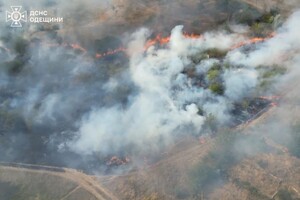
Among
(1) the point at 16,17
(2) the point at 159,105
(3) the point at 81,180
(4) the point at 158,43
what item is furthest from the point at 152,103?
(1) the point at 16,17

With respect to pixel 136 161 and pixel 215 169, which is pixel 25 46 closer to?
pixel 136 161

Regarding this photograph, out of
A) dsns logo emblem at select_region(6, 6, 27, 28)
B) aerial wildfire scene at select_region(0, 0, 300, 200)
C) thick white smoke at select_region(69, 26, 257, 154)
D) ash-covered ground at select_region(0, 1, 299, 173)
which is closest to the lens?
aerial wildfire scene at select_region(0, 0, 300, 200)

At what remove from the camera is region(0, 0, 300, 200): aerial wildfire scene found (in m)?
36.1

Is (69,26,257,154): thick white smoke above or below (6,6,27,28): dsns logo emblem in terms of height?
below

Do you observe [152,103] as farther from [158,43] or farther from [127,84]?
[158,43]

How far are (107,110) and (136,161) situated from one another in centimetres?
779

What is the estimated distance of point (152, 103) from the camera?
42.7 m

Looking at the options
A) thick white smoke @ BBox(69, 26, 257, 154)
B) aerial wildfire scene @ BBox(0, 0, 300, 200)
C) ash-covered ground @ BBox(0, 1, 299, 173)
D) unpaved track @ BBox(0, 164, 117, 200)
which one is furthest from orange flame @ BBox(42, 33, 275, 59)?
unpaved track @ BBox(0, 164, 117, 200)

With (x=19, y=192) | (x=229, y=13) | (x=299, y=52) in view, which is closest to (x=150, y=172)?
(x=19, y=192)

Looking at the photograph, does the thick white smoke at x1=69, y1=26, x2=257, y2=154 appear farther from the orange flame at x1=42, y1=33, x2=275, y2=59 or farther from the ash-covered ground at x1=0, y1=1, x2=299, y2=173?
the orange flame at x1=42, y1=33, x2=275, y2=59

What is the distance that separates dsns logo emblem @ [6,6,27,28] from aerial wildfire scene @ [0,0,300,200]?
34 centimetres

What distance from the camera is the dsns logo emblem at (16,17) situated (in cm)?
5843

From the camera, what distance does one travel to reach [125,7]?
6109 cm

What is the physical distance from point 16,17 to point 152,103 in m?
29.7
